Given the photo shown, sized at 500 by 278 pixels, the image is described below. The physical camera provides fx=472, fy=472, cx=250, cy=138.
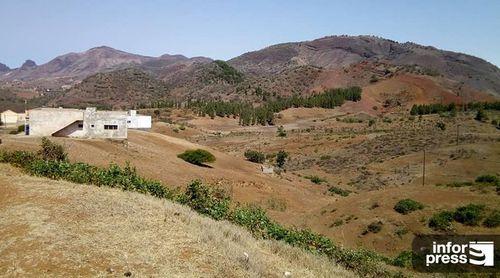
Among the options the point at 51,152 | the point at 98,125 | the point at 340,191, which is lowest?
the point at 340,191

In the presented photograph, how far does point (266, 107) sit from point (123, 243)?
373ft

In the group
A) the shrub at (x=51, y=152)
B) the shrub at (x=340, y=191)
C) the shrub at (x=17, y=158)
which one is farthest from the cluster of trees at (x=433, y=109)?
the shrub at (x=17, y=158)

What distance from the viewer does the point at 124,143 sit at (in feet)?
139

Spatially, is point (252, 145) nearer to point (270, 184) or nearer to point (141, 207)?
point (270, 184)

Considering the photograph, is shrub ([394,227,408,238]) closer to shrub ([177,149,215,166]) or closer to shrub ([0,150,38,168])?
shrub ([0,150,38,168])

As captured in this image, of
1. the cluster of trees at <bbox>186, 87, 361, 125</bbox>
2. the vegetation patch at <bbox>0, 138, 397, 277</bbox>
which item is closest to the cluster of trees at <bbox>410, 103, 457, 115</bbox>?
the cluster of trees at <bbox>186, 87, 361, 125</bbox>

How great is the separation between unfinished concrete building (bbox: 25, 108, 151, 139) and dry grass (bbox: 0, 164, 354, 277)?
87.5 feet

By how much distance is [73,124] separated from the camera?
140 ft

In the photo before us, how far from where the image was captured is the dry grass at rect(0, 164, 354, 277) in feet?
35.2

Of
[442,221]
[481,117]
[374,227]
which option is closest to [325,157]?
[481,117]

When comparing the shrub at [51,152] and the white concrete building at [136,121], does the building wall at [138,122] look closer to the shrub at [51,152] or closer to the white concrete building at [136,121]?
the white concrete building at [136,121]

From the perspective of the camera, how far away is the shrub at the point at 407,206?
2797cm

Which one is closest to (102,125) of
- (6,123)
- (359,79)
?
(6,123)

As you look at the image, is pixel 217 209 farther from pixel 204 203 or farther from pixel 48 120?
pixel 48 120
